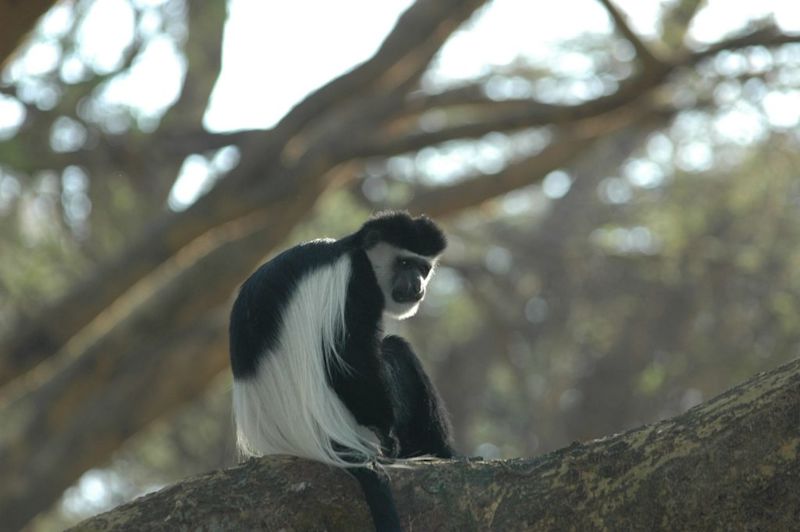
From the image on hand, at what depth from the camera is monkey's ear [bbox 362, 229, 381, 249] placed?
11.7 ft

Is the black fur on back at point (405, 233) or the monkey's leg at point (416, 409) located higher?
the black fur on back at point (405, 233)

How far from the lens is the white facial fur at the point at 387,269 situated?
3.61 meters

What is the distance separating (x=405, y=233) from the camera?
363 centimetres

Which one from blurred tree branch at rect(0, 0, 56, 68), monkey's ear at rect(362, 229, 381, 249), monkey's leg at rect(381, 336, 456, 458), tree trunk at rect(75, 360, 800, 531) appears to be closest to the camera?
tree trunk at rect(75, 360, 800, 531)

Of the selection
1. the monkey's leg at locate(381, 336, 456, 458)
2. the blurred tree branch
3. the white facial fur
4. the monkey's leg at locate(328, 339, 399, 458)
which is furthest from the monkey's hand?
the blurred tree branch

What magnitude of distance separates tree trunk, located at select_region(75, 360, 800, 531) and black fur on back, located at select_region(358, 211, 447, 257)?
41.6 inches

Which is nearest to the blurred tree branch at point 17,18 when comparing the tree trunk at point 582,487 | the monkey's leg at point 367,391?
the monkey's leg at point 367,391

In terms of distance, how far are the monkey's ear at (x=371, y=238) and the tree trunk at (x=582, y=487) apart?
40.5 inches

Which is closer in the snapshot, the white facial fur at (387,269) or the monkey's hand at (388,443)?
the monkey's hand at (388,443)

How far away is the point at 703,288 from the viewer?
30.5 ft

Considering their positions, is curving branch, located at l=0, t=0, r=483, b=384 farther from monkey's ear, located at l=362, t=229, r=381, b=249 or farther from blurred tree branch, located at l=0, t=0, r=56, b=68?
monkey's ear, located at l=362, t=229, r=381, b=249

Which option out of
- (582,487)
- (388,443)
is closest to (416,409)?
(388,443)

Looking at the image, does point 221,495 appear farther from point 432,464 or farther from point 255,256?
point 255,256

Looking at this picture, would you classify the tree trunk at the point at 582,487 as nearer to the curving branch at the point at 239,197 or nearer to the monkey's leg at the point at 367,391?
the monkey's leg at the point at 367,391
